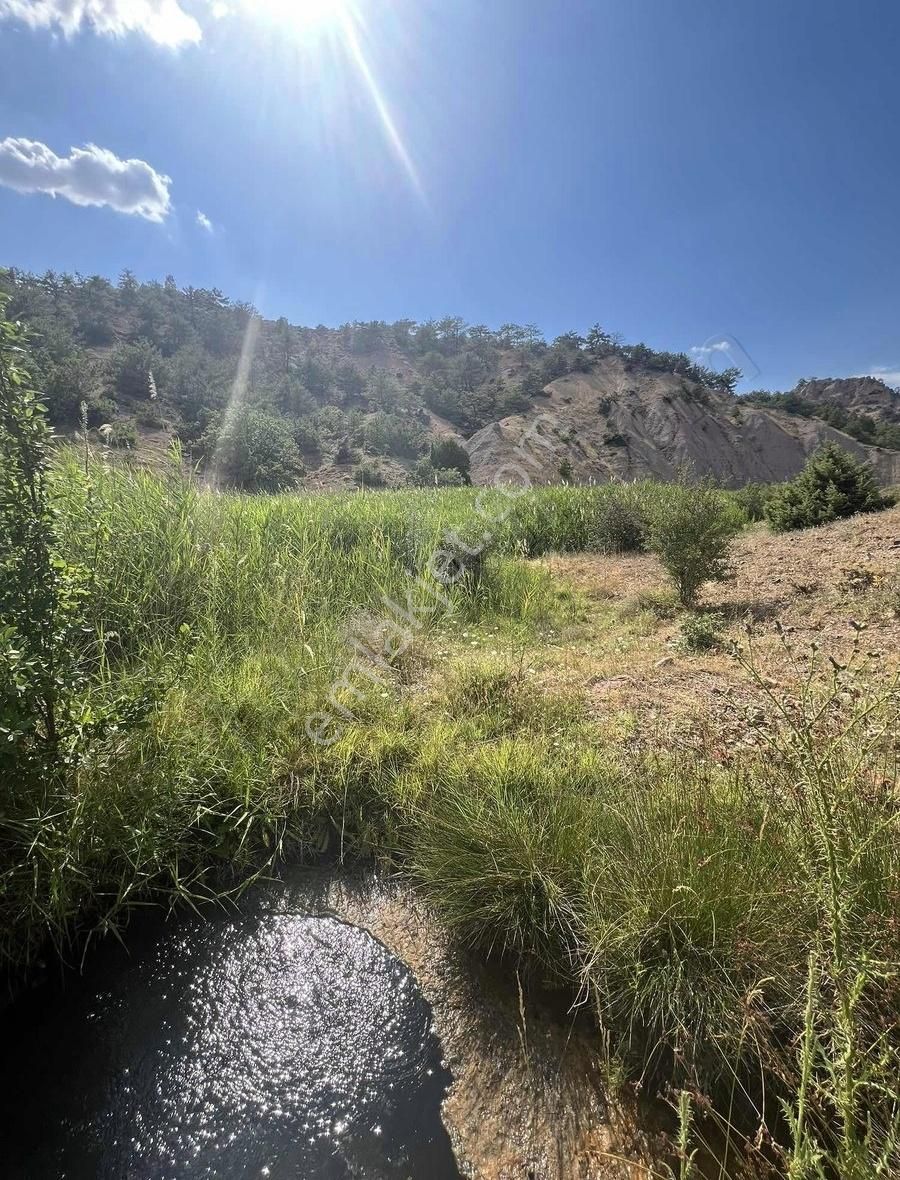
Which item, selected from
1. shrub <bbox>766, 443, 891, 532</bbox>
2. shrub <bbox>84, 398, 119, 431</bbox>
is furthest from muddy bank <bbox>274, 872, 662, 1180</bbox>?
shrub <bbox>84, 398, 119, 431</bbox>

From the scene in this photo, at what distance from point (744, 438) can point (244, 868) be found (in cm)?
3439

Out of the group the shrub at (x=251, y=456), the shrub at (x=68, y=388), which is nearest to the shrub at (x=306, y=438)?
the shrub at (x=251, y=456)

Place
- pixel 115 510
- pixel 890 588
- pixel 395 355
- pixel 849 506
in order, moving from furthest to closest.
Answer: pixel 395 355, pixel 849 506, pixel 890 588, pixel 115 510

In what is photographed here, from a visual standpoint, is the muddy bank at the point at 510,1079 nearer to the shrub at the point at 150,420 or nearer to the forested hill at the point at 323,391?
the forested hill at the point at 323,391

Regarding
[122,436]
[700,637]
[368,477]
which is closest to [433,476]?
[368,477]

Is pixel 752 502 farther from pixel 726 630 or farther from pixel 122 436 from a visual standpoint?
pixel 122 436

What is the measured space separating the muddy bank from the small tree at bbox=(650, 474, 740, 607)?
423cm

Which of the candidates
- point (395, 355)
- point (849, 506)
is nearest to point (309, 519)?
point (849, 506)

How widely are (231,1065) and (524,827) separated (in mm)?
1150

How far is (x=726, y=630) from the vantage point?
4.39 m

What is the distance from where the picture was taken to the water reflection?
1.41m

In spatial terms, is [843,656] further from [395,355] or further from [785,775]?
[395,355]

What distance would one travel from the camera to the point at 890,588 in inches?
181

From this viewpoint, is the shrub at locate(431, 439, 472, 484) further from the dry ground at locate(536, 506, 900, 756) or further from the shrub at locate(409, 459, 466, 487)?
the dry ground at locate(536, 506, 900, 756)
